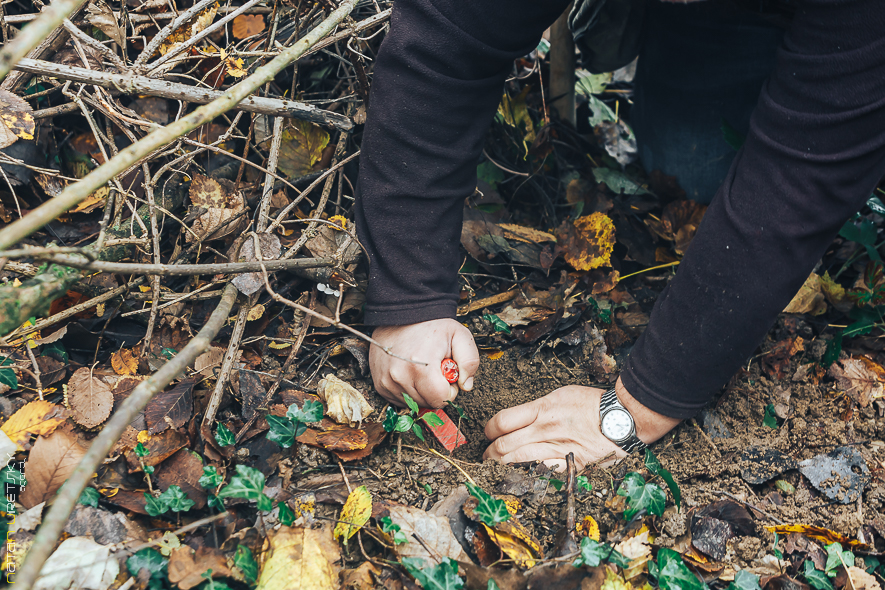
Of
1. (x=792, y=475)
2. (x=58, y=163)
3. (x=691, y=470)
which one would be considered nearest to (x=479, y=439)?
(x=691, y=470)

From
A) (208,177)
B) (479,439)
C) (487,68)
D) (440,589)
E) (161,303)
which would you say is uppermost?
(487,68)

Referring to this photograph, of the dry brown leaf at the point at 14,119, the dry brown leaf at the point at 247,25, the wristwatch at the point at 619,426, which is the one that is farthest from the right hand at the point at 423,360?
the dry brown leaf at the point at 247,25

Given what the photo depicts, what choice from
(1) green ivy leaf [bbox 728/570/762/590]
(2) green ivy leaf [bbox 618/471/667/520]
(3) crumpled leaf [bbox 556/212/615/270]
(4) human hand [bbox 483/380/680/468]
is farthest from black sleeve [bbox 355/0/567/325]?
(1) green ivy leaf [bbox 728/570/762/590]

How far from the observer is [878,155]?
48.5 inches

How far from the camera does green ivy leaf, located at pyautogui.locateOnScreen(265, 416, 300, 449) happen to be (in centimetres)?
132

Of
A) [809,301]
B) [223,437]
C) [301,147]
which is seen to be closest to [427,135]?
[301,147]

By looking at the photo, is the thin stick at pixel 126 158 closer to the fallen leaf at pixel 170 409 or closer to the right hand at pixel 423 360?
the fallen leaf at pixel 170 409

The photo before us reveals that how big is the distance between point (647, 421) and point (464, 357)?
23.5 inches

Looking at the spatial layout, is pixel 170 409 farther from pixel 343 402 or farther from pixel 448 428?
pixel 448 428

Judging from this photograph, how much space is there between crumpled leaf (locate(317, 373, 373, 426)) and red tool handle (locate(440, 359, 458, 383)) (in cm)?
25

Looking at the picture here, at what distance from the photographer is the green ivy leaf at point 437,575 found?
1058 millimetres

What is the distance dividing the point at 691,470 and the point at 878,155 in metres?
0.93

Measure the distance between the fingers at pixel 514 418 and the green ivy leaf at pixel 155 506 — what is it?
947 millimetres

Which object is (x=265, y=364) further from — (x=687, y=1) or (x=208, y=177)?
(x=687, y=1)
